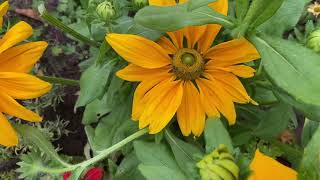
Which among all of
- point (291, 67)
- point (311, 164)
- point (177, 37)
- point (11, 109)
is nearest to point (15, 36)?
point (11, 109)

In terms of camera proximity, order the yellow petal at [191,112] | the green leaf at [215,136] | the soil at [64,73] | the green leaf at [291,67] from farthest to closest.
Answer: the soil at [64,73] < the yellow petal at [191,112] < the green leaf at [215,136] < the green leaf at [291,67]

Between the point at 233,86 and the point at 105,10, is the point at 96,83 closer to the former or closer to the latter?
the point at 105,10

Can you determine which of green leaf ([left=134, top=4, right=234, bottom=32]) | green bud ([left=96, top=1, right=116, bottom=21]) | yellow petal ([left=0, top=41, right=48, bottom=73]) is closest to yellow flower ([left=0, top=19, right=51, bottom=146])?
yellow petal ([left=0, top=41, right=48, bottom=73])

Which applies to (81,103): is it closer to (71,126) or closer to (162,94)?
(162,94)

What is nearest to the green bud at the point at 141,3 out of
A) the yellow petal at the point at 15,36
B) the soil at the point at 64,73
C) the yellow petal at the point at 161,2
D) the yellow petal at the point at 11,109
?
the yellow petal at the point at 161,2

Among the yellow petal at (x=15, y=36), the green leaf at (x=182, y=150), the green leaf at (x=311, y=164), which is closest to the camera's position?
the green leaf at (x=311, y=164)

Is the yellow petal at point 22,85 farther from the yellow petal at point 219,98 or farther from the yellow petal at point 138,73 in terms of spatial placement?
the yellow petal at point 219,98

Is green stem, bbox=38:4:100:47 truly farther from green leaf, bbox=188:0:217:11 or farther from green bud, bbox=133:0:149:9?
green leaf, bbox=188:0:217:11
